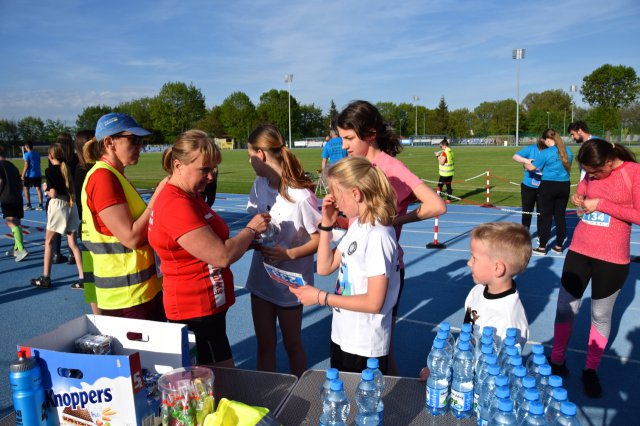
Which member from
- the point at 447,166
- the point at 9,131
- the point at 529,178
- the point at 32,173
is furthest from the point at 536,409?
the point at 9,131

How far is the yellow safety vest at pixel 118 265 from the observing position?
2883 millimetres

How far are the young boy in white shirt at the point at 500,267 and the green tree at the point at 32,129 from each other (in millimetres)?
97485

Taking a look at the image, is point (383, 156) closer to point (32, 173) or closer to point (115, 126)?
point (115, 126)

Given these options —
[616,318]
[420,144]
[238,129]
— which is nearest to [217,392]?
[616,318]

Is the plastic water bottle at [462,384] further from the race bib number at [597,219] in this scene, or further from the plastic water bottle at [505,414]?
the race bib number at [597,219]

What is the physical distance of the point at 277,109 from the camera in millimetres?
103062

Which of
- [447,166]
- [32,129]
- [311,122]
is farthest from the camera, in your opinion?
[311,122]

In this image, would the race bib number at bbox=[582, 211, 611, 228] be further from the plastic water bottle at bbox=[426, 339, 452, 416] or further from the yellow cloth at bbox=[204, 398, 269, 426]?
the yellow cloth at bbox=[204, 398, 269, 426]

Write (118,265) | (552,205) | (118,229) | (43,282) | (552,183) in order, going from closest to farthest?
(118,229) < (118,265) < (43,282) < (552,183) < (552,205)

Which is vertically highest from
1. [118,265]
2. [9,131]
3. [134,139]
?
[9,131]

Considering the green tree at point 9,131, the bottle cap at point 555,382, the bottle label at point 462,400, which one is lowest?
the bottle label at point 462,400

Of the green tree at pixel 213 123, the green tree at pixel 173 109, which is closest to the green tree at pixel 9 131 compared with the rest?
the green tree at pixel 173 109

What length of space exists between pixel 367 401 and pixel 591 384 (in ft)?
9.54

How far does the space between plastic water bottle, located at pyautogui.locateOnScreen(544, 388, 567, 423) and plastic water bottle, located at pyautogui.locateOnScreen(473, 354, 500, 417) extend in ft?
0.73
